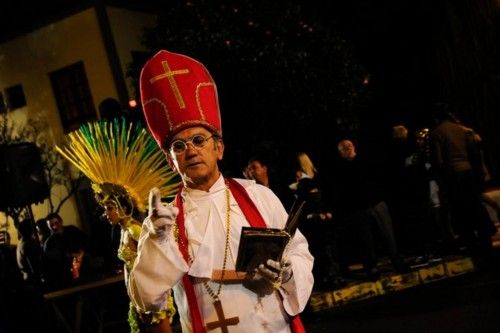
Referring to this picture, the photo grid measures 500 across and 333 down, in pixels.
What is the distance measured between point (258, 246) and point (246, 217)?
1.21 ft

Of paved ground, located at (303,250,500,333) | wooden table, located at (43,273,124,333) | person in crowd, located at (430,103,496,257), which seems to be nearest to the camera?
paved ground, located at (303,250,500,333)

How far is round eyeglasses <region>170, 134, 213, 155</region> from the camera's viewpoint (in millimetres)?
3180

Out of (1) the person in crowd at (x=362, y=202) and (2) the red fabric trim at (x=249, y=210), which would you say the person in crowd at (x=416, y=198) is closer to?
(1) the person in crowd at (x=362, y=202)

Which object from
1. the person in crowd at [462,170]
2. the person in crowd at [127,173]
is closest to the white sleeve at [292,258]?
the person in crowd at [127,173]

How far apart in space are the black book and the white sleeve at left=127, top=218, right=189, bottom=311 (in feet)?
0.91

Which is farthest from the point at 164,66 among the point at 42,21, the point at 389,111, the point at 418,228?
the point at 42,21

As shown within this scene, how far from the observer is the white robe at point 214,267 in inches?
112

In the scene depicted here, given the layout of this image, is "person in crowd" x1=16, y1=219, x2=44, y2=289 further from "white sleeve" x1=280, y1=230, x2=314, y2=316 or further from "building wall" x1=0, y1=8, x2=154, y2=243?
"building wall" x1=0, y1=8, x2=154, y2=243

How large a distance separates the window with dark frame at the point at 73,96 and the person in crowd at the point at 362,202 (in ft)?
46.5

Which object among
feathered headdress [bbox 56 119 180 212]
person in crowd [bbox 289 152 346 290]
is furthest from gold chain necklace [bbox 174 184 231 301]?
person in crowd [bbox 289 152 346 290]

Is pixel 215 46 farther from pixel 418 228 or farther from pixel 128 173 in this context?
pixel 128 173

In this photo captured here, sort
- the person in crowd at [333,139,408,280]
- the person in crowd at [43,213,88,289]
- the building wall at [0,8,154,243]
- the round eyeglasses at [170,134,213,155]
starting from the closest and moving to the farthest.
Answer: the round eyeglasses at [170,134,213,155] → the person in crowd at [333,139,408,280] → the person in crowd at [43,213,88,289] → the building wall at [0,8,154,243]

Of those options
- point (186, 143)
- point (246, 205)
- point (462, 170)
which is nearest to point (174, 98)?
point (186, 143)

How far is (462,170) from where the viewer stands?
9.11m
